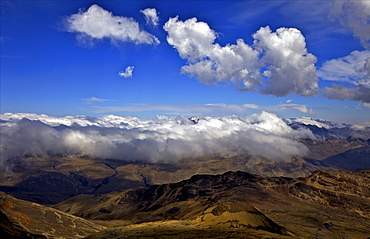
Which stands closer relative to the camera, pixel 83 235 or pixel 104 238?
pixel 104 238

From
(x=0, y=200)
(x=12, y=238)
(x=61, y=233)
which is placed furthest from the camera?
(x=0, y=200)

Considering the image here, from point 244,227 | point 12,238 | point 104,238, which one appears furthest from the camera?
point 244,227

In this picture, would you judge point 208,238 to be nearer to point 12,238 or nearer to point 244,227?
point 244,227

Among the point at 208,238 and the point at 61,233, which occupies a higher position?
the point at 208,238

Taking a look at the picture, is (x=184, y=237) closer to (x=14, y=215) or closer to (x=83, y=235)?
(x=83, y=235)

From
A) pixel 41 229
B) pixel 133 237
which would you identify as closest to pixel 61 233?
pixel 41 229

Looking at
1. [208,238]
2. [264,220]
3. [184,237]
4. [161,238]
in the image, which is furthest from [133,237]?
[264,220]

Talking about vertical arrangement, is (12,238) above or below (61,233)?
above

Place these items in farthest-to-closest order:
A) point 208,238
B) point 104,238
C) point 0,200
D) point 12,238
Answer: point 0,200
point 104,238
point 208,238
point 12,238

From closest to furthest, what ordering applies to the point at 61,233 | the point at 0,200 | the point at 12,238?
the point at 12,238 → the point at 61,233 → the point at 0,200
